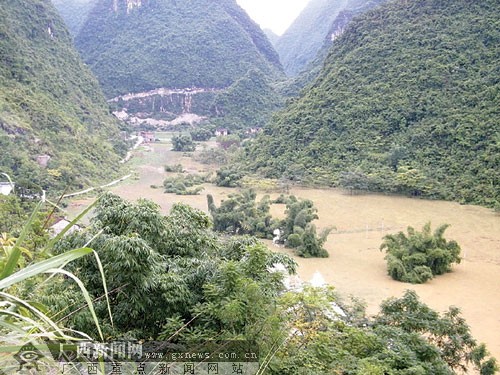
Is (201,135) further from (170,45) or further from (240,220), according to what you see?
(240,220)

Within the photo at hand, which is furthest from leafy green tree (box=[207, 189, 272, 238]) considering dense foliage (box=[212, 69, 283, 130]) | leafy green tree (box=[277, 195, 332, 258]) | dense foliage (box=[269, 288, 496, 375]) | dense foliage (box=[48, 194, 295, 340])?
dense foliage (box=[212, 69, 283, 130])

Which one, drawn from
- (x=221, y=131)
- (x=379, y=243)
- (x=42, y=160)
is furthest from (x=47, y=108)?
(x=221, y=131)

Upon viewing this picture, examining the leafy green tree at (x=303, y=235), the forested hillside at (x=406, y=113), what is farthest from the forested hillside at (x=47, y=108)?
the forested hillside at (x=406, y=113)

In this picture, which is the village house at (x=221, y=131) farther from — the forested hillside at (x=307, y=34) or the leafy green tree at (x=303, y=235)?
the forested hillside at (x=307, y=34)

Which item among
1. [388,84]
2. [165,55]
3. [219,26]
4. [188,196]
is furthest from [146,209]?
[219,26]

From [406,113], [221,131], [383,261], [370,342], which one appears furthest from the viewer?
[221,131]

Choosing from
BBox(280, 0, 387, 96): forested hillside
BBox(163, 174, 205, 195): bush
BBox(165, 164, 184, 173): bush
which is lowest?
BBox(163, 174, 205, 195): bush

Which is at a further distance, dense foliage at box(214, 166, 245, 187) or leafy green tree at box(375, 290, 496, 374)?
dense foliage at box(214, 166, 245, 187)

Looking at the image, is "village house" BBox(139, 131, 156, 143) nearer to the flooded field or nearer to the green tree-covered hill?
the green tree-covered hill
